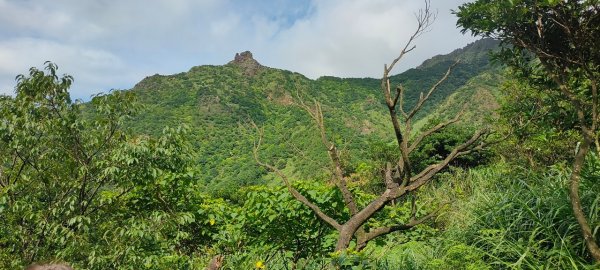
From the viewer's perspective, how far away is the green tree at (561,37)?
400cm

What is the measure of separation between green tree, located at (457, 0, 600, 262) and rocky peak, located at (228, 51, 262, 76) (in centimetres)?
8480

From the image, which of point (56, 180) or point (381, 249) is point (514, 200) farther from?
point (56, 180)

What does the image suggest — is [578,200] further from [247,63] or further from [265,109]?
[247,63]

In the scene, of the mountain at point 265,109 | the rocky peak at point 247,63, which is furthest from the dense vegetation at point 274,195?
the rocky peak at point 247,63

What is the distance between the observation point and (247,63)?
3671 inches

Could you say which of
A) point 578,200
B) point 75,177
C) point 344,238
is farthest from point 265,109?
point 578,200

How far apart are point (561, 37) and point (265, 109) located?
6812 centimetres

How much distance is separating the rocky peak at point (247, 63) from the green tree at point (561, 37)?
8480cm

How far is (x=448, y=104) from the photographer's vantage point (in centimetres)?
6334

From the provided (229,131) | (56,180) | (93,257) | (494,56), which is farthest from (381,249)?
(229,131)

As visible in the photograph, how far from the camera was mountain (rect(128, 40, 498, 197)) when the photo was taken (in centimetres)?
4666

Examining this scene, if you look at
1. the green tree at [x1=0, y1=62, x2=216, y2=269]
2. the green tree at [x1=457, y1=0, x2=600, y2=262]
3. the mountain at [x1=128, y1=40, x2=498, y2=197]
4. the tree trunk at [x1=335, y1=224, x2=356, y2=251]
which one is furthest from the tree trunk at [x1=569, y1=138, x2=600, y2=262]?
the mountain at [x1=128, y1=40, x2=498, y2=197]

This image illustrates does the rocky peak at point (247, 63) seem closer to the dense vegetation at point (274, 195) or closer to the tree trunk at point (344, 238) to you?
the dense vegetation at point (274, 195)

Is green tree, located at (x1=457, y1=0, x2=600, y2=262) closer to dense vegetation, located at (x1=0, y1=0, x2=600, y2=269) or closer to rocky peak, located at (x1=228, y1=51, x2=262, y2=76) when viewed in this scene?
dense vegetation, located at (x1=0, y1=0, x2=600, y2=269)
